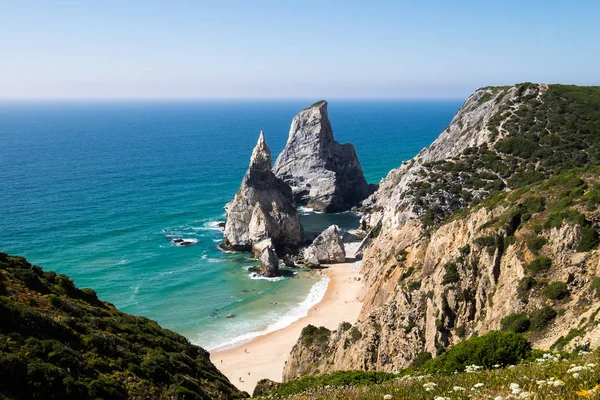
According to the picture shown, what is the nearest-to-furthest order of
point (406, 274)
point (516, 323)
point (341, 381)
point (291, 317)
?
point (341, 381) → point (516, 323) → point (406, 274) → point (291, 317)

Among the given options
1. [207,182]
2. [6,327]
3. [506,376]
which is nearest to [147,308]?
[6,327]

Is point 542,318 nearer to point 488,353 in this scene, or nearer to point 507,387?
point 488,353

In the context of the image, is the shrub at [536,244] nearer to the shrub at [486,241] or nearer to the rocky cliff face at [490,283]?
the rocky cliff face at [490,283]

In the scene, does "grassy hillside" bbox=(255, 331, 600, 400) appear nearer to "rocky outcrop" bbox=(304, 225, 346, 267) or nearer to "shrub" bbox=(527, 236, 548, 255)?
"shrub" bbox=(527, 236, 548, 255)

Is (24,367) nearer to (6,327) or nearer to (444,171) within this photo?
(6,327)

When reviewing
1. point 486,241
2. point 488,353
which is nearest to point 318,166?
point 486,241

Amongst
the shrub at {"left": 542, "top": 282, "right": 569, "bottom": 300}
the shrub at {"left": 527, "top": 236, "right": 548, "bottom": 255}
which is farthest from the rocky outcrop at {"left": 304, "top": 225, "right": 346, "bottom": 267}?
the shrub at {"left": 542, "top": 282, "right": 569, "bottom": 300}

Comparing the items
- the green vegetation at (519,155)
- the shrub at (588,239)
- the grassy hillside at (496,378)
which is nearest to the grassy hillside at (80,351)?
the grassy hillside at (496,378)

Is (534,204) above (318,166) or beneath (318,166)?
above
